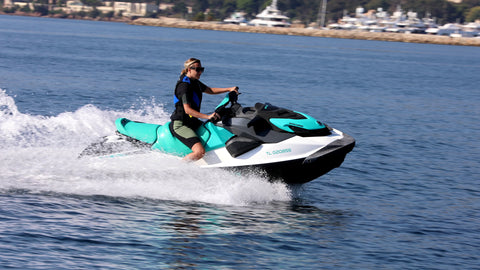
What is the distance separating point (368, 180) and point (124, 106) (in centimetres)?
1013

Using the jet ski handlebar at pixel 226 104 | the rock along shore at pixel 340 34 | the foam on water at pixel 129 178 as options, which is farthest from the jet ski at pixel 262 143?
the rock along shore at pixel 340 34

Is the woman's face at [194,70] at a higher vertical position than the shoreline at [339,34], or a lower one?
higher

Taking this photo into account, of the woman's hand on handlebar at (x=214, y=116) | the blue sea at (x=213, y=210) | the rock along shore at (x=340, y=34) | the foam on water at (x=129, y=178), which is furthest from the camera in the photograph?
the rock along shore at (x=340, y=34)

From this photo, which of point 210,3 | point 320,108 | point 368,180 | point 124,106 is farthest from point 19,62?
point 210,3

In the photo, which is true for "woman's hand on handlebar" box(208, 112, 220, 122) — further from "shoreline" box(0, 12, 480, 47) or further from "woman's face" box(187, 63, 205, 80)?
"shoreline" box(0, 12, 480, 47)

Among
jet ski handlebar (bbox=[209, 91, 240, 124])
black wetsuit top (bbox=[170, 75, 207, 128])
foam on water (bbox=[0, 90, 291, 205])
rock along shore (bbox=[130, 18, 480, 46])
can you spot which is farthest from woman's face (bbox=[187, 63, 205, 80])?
rock along shore (bbox=[130, 18, 480, 46])

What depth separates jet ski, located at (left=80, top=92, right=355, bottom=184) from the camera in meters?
7.90

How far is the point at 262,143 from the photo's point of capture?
7984 mm

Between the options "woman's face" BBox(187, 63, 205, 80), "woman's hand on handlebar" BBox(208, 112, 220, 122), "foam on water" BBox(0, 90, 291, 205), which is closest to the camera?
"woman's hand on handlebar" BBox(208, 112, 220, 122)

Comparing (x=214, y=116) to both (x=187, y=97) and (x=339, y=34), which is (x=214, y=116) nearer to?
(x=187, y=97)

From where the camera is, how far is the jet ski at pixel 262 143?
7902 mm

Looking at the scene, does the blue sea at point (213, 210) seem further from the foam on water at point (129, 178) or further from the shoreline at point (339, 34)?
the shoreline at point (339, 34)

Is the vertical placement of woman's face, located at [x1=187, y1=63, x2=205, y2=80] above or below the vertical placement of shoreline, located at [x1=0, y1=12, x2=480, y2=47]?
above

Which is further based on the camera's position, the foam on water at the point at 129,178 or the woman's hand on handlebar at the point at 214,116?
the foam on water at the point at 129,178
